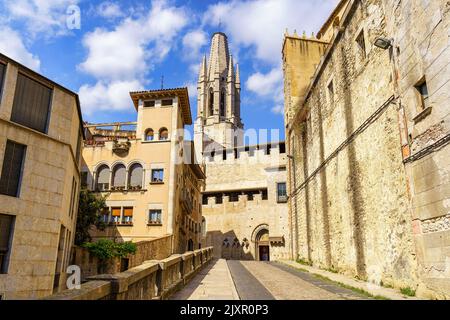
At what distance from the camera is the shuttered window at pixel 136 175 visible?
24.3m

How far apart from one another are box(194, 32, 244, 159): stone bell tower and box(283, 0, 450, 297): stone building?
156 ft

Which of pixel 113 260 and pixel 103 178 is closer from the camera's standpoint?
pixel 113 260

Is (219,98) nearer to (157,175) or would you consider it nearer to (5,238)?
(157,175)

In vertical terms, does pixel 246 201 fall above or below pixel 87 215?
above

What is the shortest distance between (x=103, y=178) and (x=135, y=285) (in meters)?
20.6

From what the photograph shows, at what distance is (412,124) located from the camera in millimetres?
8961

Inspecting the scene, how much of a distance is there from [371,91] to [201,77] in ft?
211

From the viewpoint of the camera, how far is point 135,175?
24.5 m

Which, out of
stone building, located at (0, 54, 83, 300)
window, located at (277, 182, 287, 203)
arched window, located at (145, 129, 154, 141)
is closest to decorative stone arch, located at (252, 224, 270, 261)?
window, located at (277, 182, 287, 203)

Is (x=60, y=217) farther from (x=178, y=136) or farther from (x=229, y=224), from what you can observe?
(x=229, y=224)

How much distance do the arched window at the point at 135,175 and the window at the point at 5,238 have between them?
41.2 ft

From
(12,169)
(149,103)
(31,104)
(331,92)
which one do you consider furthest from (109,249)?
(331,92)
